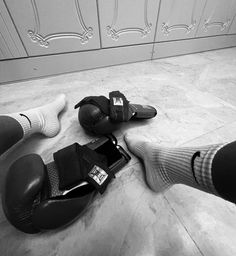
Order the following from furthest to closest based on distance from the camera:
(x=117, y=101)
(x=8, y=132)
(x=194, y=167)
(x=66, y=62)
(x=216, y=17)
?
(x=216, y=17), (x=66, y=62), (x=117, y=101), (x=8, y=132), (x=194, y=167)

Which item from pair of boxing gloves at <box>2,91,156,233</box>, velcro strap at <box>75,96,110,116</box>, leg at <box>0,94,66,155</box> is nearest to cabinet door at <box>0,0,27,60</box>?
leg at <box>0,94,66,155</box>

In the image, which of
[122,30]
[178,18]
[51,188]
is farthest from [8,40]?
[178,18]

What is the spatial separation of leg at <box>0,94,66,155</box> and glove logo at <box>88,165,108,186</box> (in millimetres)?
278

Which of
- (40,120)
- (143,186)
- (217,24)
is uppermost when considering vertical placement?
(217,24)

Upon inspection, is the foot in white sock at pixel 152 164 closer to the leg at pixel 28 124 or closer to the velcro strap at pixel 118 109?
the velcro strap at pixel 118 109

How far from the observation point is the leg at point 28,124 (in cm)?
43

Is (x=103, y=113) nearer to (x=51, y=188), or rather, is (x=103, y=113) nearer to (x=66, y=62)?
(x=51, y=188)

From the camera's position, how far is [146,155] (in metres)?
0.50

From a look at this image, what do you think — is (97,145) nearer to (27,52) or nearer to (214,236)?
(214,236)

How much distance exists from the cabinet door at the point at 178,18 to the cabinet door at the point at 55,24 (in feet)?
1.85

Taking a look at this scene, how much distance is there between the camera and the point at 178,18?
119 cm

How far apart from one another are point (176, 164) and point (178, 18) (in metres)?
1.36

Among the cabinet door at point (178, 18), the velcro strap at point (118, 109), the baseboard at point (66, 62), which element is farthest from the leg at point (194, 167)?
the cabinet door at point (178, 18)

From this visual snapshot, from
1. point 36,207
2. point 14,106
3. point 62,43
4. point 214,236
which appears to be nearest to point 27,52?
point 62,43
